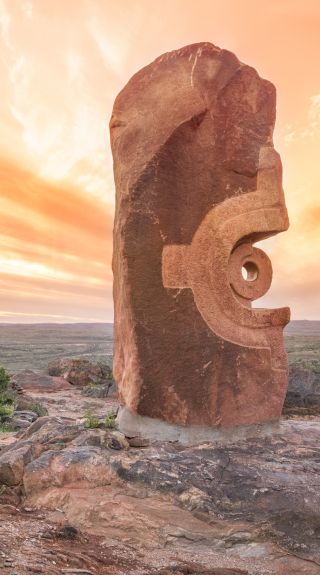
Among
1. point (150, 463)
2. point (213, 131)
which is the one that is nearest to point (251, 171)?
point (213, 131)

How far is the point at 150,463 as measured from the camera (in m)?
5.59

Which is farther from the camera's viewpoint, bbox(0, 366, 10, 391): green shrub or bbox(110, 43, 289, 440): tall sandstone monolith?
bbox(0, 366, 10, 391): green shrub

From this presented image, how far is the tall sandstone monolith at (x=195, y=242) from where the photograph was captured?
643 centimetres

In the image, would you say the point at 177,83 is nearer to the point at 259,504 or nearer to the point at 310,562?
the point at 259,504

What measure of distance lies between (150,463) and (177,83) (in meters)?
5.05

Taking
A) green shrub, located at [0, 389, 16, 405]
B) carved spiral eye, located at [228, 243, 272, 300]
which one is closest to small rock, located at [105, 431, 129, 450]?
carved spiral eye, located at [228, 243, 272, 300]

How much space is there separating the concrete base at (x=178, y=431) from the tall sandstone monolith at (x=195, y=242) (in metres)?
0.04

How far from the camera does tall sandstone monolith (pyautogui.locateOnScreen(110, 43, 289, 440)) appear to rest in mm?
6426

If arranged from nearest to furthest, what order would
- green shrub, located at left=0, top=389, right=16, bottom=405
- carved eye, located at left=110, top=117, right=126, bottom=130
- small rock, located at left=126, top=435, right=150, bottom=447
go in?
small rock, located at left=126, top=435, right=150, bottom=447 < carved eye, located at left=110, top=117, right=126, bottom=130 < green shrub, located at left=0, top=389, right=16, bottom=405

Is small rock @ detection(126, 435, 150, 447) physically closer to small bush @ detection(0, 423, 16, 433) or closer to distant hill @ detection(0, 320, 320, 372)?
small bush @ detection(0, 423, 16, 433)

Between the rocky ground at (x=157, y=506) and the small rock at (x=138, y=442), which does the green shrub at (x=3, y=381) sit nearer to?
the rocky ground at (x=157, y=506)

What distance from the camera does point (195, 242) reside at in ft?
21.8

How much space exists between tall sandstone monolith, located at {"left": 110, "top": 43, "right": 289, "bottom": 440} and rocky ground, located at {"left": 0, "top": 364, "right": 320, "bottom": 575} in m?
0.69

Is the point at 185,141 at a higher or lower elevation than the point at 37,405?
higher
